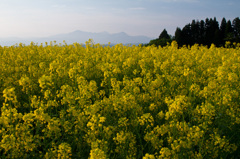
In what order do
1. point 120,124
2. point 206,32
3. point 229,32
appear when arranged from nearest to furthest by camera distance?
point 120,124, point 229,32, point 206,32

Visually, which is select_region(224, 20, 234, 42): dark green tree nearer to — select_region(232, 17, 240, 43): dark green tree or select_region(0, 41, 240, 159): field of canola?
select_region(232, 17, 240, 43): dark green tree

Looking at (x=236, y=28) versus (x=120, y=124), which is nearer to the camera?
(x=120, y=124)

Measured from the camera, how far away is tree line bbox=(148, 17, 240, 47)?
4247cm

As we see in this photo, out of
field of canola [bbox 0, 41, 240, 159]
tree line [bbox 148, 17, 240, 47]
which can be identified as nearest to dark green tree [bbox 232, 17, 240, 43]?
tree line [bbox 148, 17, 240, 47]

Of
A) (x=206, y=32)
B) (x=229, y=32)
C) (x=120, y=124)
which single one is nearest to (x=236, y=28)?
(x=229, y=32)

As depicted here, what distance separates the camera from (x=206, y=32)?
46.2 metres

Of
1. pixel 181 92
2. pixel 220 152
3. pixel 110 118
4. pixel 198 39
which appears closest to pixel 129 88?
pixel 110 118

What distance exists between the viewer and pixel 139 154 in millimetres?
3137

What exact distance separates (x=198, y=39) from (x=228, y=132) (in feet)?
152

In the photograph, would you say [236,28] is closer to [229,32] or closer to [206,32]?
[229,32]

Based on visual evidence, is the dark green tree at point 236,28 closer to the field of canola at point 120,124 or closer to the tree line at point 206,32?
the tree line at point 206,32

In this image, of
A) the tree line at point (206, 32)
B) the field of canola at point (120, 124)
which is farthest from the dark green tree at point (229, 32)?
the field of canola at point (120, 124)

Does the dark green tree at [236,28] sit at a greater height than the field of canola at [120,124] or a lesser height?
greater

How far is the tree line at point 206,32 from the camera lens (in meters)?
42.5
